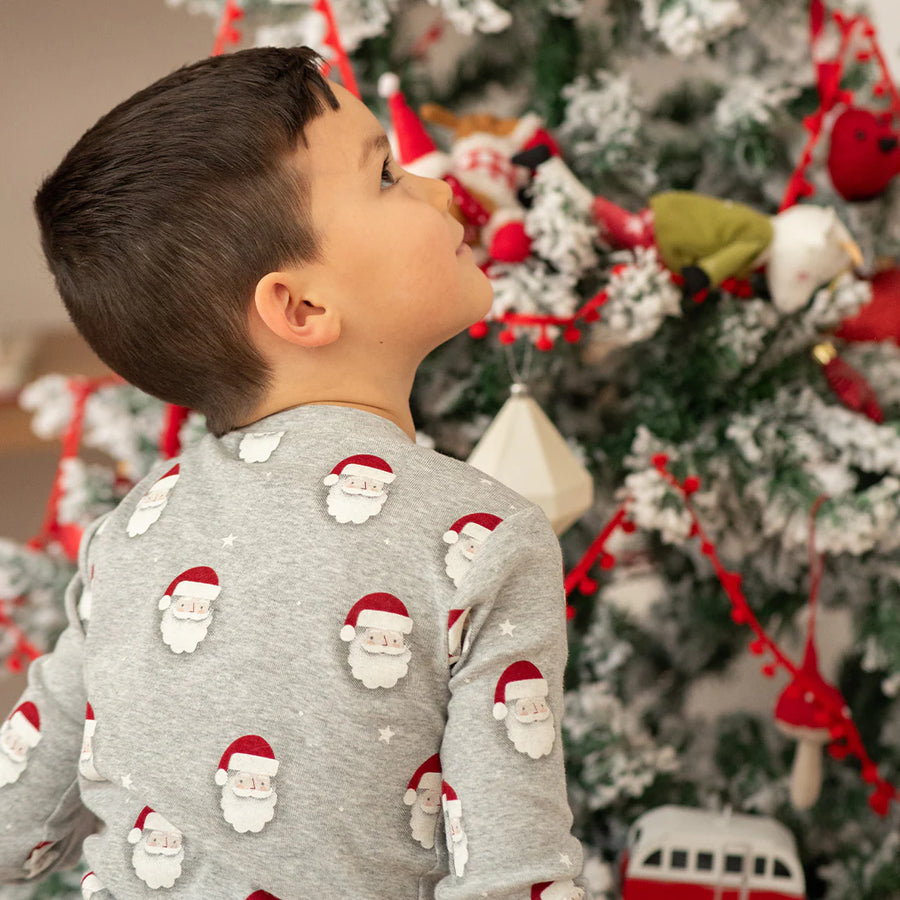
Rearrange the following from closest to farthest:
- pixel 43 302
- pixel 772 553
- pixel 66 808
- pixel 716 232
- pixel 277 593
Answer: pixel 277 593, pixel 66 808, pixel 716 232, pixel 772 553, pixel 43 302

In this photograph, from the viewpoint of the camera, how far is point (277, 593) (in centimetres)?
55

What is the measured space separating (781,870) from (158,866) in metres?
0.75

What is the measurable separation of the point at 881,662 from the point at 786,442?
0.78ft

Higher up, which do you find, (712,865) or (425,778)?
(425,778)

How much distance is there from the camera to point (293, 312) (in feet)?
1.99

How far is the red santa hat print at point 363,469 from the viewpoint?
22.3 inches

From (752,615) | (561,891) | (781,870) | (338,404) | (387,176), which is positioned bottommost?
(781,870)

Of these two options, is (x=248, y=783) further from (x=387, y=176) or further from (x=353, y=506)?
(x=387, y=176)

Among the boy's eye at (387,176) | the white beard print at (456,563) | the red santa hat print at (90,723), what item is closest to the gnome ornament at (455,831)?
the white beard print at (456,563)

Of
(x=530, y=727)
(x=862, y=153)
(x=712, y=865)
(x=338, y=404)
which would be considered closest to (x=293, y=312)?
(x=338, y=404)

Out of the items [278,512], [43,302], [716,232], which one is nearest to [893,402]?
[716,232]

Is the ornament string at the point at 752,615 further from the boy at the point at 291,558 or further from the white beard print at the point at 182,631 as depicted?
the white beard print at the point at 182,631

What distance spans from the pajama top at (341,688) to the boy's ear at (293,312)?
0.04 m

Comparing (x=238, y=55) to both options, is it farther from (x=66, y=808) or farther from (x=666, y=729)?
(x=666, y=729)
